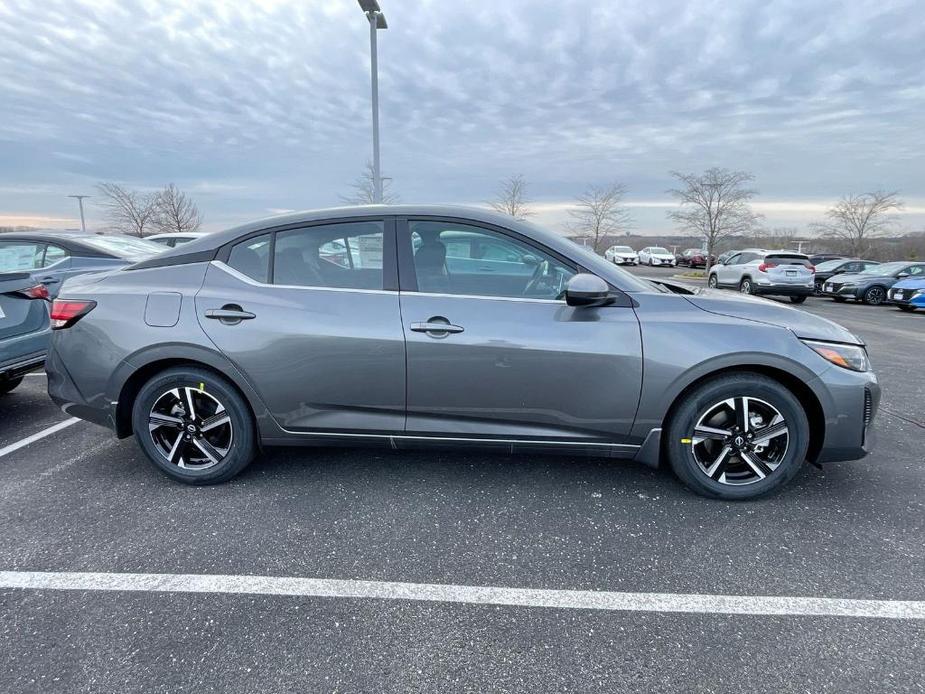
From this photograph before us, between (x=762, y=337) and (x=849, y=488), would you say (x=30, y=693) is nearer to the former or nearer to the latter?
(x=762, y=337)

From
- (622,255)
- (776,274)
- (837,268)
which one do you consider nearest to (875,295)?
(776,274)

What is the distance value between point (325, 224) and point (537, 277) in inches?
50.9

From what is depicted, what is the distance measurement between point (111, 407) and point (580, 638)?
114 inches

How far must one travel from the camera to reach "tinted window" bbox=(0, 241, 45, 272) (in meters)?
5.98

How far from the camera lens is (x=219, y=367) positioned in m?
2.97

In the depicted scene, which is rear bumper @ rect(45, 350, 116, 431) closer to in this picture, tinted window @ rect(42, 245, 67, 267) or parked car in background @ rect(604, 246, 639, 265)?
tinted window @ rect(42, 245, 67, 267)

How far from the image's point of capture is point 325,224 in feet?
10.1

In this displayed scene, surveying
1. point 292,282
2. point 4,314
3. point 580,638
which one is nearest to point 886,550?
point 580,638

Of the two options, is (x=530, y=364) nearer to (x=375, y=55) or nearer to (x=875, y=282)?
(x=375, y=55)

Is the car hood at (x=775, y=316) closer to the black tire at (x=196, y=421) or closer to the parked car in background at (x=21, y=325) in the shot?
the black tire at (x=196, y=421)

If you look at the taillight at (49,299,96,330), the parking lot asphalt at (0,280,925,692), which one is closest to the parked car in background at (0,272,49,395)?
the parking lot asphalt at (0,280,925,692)

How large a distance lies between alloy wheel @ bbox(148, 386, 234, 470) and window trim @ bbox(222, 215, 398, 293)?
77cm

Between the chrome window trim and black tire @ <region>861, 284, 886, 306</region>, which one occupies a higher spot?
the chrome window trim

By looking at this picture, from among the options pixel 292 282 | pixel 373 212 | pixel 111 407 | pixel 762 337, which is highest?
pixel 373 212
